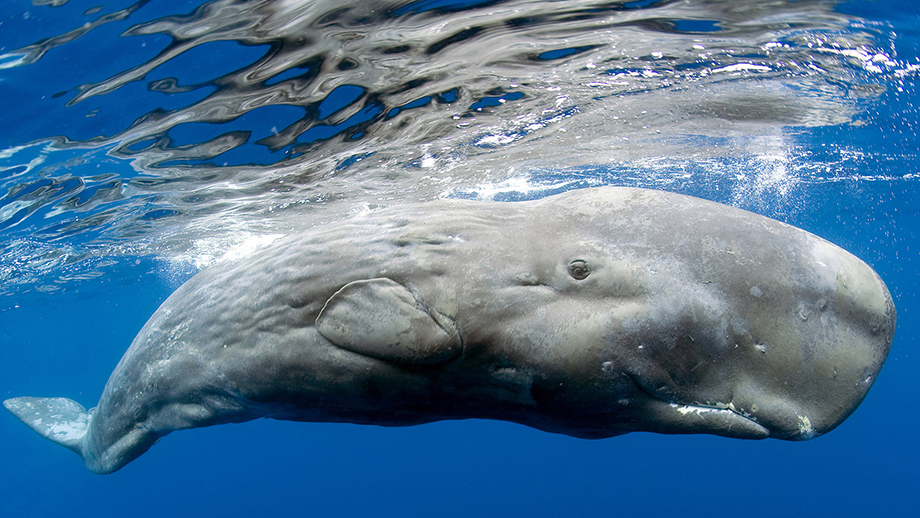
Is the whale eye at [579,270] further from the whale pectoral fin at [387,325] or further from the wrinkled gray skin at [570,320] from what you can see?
the whale pectoral fin at [387,325]

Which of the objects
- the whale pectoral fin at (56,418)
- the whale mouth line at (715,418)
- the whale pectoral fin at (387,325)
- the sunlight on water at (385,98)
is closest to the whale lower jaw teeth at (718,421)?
the whale mouth line at (715,418)

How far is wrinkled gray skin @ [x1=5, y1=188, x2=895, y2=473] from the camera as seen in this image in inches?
112

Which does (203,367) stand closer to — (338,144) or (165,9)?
(165,9)

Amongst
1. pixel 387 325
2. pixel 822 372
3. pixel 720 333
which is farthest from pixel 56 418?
pixel 822 372

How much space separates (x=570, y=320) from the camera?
9.69 ft

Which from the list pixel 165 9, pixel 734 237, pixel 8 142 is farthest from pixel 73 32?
pixel 734 237

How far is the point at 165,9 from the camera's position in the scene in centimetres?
581

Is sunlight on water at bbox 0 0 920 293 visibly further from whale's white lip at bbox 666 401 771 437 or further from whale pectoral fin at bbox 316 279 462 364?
whale's white lip at bbox 666 401 771 437

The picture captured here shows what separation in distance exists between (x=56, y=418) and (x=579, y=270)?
934 centimetres

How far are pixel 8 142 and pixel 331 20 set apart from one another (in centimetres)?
635

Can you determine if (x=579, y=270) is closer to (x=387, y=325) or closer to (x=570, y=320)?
(x=570, y=320)

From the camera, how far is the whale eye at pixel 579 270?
3078 mm

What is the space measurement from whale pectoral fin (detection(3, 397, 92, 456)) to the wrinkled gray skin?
18.8ft

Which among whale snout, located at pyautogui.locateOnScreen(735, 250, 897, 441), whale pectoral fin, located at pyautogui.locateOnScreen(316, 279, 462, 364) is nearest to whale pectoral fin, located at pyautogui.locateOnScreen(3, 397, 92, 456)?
whale pectoral fin, located at pyautogui.locateOnScreen(316, 279, 462, 364)
